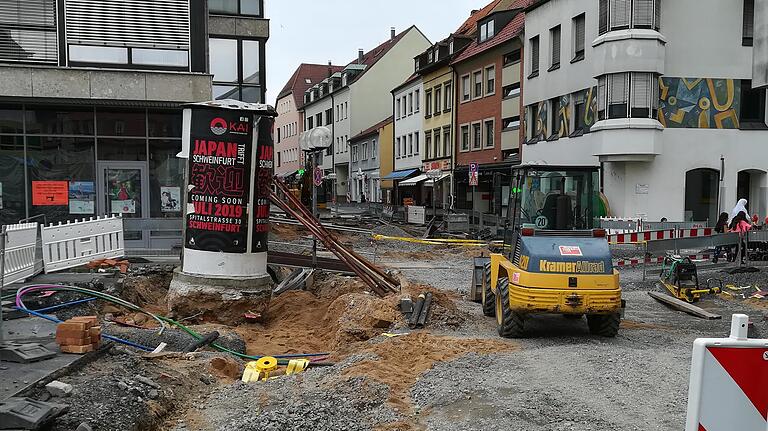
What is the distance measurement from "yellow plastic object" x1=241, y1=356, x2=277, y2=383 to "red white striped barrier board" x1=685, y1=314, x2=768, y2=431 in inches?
229

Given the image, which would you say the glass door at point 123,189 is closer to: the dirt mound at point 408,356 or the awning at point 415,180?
the dirt mound at point 408,356

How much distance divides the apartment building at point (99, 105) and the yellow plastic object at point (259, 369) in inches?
392

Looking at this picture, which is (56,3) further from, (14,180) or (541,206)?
(541,206)

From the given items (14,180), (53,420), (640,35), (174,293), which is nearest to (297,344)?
(174,293)

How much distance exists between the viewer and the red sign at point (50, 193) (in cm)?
1809

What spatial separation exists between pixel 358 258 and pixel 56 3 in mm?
10635

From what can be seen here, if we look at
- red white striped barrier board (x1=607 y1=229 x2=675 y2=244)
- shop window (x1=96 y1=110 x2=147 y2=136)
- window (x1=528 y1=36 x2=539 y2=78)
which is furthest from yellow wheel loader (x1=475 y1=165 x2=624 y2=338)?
window (x1=528 y1=36 x2=539 y2=78)

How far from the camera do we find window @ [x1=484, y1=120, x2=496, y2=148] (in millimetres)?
36500

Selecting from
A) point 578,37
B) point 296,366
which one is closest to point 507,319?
point 296,366

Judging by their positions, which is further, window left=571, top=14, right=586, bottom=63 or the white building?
window left=571, top=14, right=586, bottom=63

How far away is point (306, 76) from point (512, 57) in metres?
57.9

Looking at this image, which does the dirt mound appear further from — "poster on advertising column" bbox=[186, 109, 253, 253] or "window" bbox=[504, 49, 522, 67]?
"window" bbox=[504, 49, 522, 67]

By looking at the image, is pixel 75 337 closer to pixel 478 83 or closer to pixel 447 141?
pixel 478 83

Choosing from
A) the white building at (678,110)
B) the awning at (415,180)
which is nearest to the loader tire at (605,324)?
the white building at (678,110)
